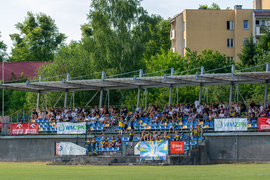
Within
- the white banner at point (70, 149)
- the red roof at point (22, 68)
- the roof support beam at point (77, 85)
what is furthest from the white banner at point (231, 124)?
the red roof at point (22, 68)

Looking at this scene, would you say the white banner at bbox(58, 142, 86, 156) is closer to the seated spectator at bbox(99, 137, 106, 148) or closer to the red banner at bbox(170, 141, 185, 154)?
the seated spectator at bbox(99, 137, 106, 148)

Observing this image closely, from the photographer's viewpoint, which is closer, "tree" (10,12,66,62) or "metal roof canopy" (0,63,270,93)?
"metal roof canopy" (0,63,270,93)

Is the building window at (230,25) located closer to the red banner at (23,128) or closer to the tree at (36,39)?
the tree at (36,39)

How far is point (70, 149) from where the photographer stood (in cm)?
3294

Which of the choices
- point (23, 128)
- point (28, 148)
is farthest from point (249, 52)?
point (28, 148)

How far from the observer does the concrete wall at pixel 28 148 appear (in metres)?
38.2

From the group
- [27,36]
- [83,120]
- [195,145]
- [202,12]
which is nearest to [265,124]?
[195,145]

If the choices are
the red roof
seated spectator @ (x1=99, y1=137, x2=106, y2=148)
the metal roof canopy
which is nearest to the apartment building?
the red roof

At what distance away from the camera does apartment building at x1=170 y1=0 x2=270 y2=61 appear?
72812 mm

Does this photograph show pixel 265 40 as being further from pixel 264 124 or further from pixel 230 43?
pixel 264 124

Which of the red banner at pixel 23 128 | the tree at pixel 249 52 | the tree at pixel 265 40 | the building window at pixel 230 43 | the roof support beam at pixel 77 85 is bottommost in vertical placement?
the red banner at pixel 23 128

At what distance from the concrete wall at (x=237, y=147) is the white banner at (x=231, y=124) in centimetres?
41

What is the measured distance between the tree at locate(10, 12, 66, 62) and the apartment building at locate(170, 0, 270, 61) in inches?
1079

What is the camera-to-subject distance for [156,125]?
36031mm
